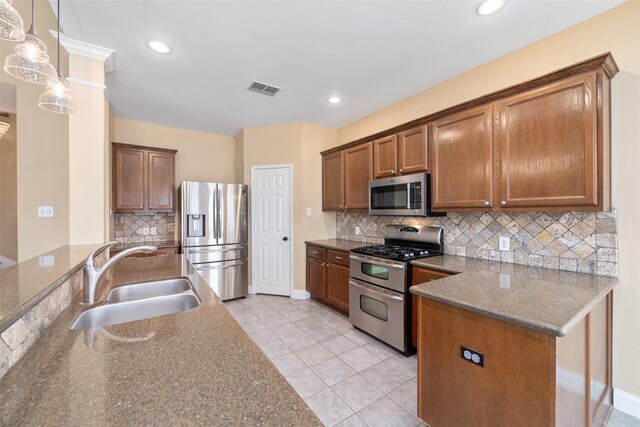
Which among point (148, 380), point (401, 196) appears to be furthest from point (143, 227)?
point (148, 380)

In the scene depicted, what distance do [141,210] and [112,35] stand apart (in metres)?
2.26

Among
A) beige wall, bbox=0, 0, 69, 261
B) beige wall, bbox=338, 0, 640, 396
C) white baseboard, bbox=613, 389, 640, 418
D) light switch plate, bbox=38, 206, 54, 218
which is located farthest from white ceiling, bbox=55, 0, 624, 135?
white baseboard, bbox=613, 389, 640, 418

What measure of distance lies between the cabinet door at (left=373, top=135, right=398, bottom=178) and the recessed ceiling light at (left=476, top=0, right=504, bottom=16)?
1.26 m

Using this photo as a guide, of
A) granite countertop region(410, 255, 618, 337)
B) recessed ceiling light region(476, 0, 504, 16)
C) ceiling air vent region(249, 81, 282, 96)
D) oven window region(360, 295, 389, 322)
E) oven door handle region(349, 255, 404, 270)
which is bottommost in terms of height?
oven window region(360, 295, 389, 322)

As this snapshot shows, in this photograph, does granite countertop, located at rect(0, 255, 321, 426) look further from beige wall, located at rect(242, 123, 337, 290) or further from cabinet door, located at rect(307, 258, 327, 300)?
beige wall, located at rect(242, 123, 337, 290)

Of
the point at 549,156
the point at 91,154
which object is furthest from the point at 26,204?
the point at 549,156

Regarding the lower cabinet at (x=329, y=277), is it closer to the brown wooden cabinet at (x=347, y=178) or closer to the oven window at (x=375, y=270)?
the oven window at (x=375, y=270)

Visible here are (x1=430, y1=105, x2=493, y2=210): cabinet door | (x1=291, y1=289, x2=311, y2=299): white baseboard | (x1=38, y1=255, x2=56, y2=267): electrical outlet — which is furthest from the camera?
(x1=291, y1=289, x2=311, y2=299): white baseboard

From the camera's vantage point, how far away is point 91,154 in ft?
7.79

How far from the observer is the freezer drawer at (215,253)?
12.3ft

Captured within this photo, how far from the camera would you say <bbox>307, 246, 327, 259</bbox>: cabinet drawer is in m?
3.75

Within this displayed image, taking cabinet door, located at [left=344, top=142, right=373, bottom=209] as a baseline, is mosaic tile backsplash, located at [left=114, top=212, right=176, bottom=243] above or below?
below

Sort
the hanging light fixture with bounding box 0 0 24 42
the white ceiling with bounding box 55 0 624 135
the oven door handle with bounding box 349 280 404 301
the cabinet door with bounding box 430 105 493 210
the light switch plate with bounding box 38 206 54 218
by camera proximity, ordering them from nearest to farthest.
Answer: the hanging light fixture with bounding box 0 0 24 42
the white ceiling with bounding box 55 0 624 135
the cabinet door with bounding box 430 105 493 210
the light switch plate with bounding box 38 206 54 218
the oven door handle with bounding box 349 280 404 301

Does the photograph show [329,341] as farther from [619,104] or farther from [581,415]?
[619,104]
